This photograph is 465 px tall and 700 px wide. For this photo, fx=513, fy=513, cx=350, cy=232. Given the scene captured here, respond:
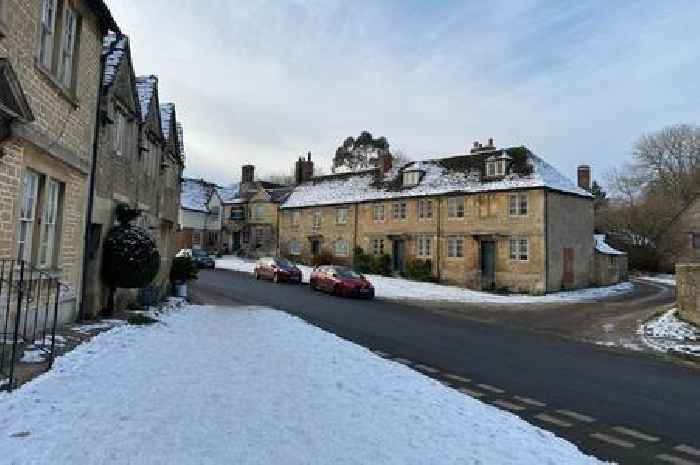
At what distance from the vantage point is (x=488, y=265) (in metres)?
35.2

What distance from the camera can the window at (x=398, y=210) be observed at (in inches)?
1598

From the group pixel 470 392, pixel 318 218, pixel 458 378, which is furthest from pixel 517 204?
pixel 470 392

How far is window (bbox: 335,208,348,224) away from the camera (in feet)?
149

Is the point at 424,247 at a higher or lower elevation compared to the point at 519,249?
higher

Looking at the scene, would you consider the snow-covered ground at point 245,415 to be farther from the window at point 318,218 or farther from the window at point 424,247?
the window at point 318,218

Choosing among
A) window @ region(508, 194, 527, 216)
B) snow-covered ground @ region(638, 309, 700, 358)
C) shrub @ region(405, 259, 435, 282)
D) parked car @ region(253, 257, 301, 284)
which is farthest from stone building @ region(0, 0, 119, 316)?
shrub @ region(405, 259, 435, 282)

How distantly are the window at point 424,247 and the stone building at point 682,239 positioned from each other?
92.3 feet

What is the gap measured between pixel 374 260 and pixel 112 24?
101 ft

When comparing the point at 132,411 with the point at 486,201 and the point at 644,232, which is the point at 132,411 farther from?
the point at 644,232

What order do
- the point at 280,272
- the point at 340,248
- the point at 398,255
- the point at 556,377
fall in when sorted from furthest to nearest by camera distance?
the point at 340,248
the point at 398,255
the point at 280,272
the point at 556,377

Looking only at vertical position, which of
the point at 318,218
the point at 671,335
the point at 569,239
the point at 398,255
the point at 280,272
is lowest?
the point at 671,335

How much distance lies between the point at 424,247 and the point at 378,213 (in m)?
5.60

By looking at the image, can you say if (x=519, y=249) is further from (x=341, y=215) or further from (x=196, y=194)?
(x=196, y=194)

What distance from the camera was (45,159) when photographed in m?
9.68
